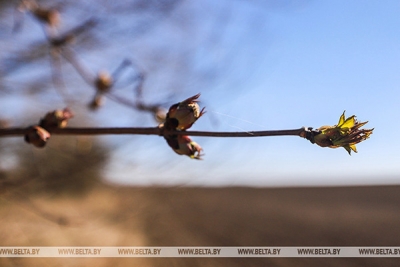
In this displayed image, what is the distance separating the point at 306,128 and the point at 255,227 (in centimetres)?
91

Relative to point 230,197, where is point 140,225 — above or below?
below

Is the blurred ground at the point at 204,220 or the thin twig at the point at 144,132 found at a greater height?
the blurred ground at the point at 204,220

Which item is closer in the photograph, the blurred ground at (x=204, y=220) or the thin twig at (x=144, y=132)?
the thin twig at (x=144, y=132)

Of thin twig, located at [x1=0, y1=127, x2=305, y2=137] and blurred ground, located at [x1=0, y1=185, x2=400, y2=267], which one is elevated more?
Result: blurred ground, located at [x1=0, y1=185, x2=400, y2=267]

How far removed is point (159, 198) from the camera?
1.05m

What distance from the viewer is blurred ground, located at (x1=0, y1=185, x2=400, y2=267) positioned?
0.74 m

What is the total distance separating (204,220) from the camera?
1.27m

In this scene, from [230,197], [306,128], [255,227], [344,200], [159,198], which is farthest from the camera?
[230,197]

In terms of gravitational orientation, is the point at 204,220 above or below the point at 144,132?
above

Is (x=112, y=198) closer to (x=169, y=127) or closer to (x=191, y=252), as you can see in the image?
(x=191, y=252)

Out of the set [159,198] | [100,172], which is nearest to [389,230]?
[159,198]

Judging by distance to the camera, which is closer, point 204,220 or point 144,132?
point 144,132

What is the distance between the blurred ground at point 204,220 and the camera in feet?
2.42

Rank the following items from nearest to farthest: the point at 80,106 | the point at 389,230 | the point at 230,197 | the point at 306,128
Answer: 1. the point at 306,128
2. the point at 80,106
3. the point at 389,230
4. the point at 230,197
